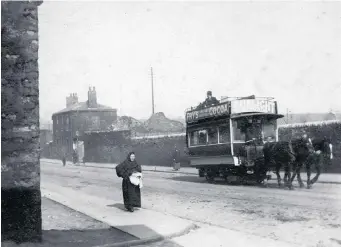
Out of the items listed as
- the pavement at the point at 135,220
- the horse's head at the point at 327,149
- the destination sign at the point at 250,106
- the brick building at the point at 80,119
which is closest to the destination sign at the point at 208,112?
the destination sign at the point at 250,106

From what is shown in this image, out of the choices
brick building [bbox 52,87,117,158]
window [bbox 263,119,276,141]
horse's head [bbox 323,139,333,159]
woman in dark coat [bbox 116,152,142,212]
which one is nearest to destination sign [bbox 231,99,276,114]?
window [bbox 263,119,276,141]

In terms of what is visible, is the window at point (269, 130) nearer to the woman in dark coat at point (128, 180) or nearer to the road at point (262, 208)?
the road at point (262, 208)

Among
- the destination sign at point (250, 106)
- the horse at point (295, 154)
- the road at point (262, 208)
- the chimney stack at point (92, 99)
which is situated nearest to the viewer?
the road at point (262, 208)

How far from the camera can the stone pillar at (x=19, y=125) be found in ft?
22.2

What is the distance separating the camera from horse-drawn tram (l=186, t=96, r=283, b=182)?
15.3 m

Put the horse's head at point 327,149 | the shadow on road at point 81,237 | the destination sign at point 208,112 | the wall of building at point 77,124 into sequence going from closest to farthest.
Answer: the shadow on road at point 81,237
the horse's head at point 327,149
the destination sign at point 208,112
the wall of building at point 77,124

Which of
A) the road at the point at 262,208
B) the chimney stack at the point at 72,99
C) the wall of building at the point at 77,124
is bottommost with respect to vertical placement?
the road at the point at 262,208

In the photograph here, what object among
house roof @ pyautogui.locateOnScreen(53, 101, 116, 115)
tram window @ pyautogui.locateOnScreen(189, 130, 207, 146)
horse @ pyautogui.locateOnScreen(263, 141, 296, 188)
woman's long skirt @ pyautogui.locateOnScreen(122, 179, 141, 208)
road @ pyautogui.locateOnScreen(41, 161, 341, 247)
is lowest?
road @ pyautogui.locateOnScreen(41, 161, 341, 247)

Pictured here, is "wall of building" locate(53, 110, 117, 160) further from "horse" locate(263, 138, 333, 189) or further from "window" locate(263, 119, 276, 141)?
"horse" locate(263, 138, 333, 189)

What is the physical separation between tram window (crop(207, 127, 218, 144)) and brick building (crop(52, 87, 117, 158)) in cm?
4365

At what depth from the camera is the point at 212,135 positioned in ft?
55.0

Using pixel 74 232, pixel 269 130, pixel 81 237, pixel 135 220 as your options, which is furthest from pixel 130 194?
pixel 269 130

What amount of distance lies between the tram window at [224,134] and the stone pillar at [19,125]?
32.0 feet

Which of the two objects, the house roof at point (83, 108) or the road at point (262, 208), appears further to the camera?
the house roof at point (83, 108)
